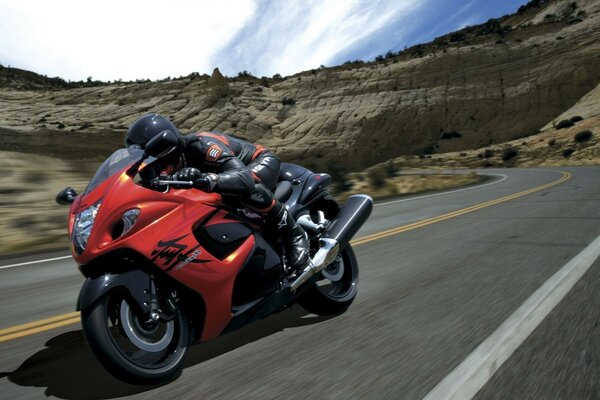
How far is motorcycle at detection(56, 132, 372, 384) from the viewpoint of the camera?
10.0 ft

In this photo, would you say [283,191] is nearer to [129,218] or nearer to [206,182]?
[206,182]

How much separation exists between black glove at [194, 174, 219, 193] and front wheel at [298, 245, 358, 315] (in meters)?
1.46

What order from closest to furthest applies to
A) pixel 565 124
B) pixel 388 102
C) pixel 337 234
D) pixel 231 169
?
pixel 231 169, pixel 337 234, pixel 565 124, pixel 388 102

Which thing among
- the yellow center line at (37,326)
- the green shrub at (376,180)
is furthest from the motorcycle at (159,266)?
the green shrub at (376,180)

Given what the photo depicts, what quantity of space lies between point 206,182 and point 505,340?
2338mm

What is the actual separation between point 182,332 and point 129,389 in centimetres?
44

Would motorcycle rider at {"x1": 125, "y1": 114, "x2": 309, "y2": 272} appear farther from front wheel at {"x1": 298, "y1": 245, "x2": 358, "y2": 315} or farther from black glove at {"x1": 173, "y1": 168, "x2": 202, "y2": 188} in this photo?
front wheel at {"x1": 298, "y1": 245, "x2": 358, "y2": 315}

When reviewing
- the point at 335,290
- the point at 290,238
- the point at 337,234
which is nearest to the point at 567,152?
the point at 335,290

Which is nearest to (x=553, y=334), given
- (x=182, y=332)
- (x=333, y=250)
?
(x=333, y=250)

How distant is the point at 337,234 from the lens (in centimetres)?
480

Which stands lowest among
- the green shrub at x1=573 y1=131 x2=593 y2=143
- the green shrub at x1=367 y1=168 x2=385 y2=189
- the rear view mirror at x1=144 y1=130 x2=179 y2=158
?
the green shrub at x1=573 y1=131 x2=593 y2=143

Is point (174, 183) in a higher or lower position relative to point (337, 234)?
higher

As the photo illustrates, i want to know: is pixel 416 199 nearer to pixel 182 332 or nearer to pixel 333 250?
pixel 333 250

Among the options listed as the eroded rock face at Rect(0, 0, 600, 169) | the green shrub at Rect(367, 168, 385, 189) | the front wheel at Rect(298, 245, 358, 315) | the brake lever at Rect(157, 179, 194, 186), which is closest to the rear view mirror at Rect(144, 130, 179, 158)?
the brake lever at Rect(157, 179, 194, 186)
